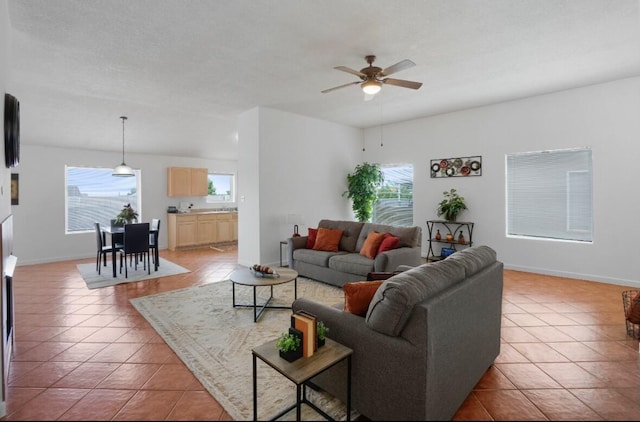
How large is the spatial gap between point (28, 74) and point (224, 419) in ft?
15.2

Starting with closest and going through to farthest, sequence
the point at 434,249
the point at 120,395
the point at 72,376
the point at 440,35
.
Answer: the point at 120,395 → the point at 72,376 → the point at 440,35 → the point at 434,249

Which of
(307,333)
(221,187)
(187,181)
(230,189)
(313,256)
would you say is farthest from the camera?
(230,189)

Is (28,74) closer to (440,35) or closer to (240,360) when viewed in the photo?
(240,360)

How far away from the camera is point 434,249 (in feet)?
20.2

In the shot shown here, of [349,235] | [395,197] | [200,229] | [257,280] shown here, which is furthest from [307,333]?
[200,229]

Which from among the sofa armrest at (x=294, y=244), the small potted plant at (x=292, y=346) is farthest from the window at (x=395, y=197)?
the small potted plant at (x=292, y=346)

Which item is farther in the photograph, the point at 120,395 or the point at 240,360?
the point at 240,360

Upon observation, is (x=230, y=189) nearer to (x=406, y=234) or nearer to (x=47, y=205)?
(x=47, y=205)

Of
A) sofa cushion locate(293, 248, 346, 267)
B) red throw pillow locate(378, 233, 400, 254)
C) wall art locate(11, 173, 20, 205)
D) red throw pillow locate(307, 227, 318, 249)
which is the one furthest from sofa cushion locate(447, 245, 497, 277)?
wall art locate(11, 173, 20, 205)

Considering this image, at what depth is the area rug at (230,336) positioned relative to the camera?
1.91 m

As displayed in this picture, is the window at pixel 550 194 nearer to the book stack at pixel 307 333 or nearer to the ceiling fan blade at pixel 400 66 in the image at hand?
the ceiling fan blade at pixel 400 66

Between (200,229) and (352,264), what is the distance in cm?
530

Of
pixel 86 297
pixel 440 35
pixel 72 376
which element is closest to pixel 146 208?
pixel 86 297

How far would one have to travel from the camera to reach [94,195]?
23.4 ft
